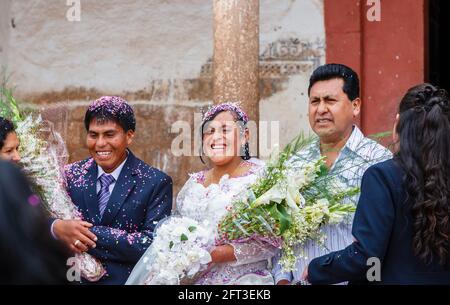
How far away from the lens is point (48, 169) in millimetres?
5078

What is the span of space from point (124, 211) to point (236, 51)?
187cm

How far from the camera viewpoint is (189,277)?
183 inches

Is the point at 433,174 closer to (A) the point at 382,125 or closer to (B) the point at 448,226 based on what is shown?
(B) the point at 448,226

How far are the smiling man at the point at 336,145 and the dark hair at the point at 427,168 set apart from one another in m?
0.66

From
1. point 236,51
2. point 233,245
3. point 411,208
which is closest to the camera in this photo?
point 411,208

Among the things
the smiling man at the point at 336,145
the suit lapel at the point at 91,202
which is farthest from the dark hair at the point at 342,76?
the suit lapel at the point at 91,202

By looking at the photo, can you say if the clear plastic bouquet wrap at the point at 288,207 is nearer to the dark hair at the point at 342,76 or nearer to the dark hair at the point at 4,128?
the dark hair at the point at 342,76

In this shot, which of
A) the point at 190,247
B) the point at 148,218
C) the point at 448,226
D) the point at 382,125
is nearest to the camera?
the point at 448,226

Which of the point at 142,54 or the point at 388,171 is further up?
the point at 142,54

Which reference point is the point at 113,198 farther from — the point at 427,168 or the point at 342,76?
the point at 427,168

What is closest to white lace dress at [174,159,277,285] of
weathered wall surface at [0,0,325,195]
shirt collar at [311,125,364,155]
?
shirt collar at [311,125,364,155]

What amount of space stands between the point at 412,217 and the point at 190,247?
1.14 m

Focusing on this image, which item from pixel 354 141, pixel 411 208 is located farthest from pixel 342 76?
pixel 411 208

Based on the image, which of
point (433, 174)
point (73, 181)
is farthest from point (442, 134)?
point (73, 181)
